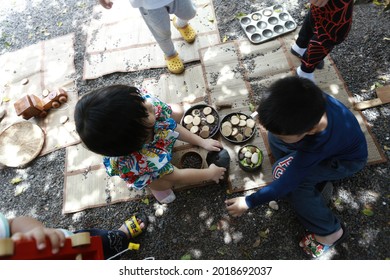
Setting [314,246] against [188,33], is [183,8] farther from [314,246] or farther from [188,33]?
[314,246]

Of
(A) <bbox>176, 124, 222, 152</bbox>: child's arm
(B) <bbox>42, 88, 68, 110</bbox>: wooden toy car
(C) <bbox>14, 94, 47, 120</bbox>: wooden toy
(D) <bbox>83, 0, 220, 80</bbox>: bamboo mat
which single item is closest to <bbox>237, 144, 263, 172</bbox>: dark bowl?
(A) <bbox>176, 124, 222, 152</bbox>: child's arm

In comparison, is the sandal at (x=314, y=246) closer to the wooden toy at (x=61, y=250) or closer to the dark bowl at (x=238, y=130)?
the dark bowl at (x=238, y=130)

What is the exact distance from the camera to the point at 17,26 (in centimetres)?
382

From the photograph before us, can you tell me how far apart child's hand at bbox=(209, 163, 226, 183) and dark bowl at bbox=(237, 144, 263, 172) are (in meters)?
0.17

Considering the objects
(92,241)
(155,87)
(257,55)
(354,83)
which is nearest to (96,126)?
(92,241)

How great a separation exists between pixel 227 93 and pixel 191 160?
0.73 m

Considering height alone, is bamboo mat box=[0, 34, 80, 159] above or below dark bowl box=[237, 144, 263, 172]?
above

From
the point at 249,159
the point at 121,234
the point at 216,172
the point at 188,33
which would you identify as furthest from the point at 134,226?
the point at 188,33

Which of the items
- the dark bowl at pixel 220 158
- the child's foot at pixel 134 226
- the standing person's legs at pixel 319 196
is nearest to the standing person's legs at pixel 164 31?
the dark bowl at pixel 220 158

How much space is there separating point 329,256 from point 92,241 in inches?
63.0

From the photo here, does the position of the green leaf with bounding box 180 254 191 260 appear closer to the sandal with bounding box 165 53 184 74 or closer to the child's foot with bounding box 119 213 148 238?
the child's foot with bounding box 119 213 148 238

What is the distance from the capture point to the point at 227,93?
2748mm

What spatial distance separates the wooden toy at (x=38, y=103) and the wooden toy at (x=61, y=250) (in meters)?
2.08

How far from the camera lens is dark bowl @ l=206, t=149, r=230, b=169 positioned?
7.56 ft
